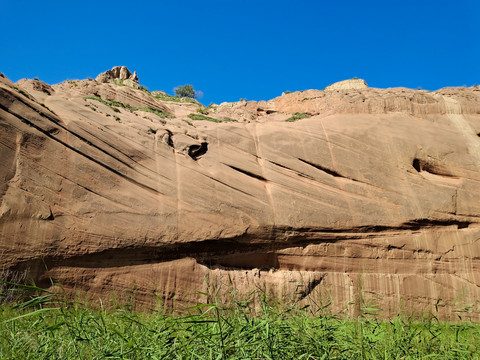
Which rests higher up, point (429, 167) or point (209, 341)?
point (429, 167)

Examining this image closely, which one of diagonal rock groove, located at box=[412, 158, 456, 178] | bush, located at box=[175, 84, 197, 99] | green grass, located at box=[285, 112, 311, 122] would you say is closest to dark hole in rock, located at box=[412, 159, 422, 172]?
diagonal rock groove, located at box=[412, 158, 456, 178]

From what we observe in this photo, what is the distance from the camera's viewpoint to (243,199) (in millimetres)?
13359

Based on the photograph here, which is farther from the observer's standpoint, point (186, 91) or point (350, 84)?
point (186, 91)

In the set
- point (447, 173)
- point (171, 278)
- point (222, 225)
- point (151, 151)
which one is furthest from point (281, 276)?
point (447, 173)

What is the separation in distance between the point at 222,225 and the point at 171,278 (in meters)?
2.44

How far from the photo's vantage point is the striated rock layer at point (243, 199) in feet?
34.7

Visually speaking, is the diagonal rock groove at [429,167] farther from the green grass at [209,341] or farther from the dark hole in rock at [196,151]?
the green grass at [209,341]

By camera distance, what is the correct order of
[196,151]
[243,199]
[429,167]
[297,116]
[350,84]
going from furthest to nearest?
[350,84] < [297,116] < [429,167] < [196,151] < [243,199]

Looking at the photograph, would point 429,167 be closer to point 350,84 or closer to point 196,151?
point 196,151

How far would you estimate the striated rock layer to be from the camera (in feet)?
34.7

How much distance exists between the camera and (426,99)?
62.1 feet

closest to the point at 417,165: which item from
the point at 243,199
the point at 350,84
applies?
the point at 243,199

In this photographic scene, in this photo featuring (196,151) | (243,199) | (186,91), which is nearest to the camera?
(243,199)

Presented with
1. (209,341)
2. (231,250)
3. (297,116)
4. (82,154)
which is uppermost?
(297,116)
